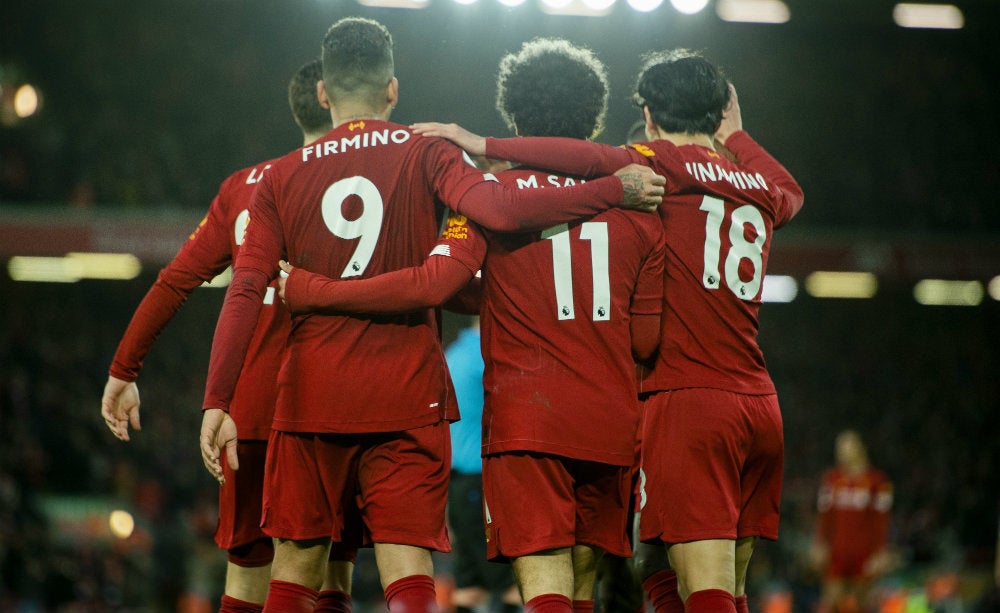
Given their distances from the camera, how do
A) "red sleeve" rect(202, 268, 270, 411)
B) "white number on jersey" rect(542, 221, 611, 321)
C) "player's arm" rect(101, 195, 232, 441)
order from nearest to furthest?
"red sleeve" rect(202, 268, 270, 411) → "white number on jersey" rect(542, 221, 611, 321) → "player's arm" rect(101, 195, 232, 441)

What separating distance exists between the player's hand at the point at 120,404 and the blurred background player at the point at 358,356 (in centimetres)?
74

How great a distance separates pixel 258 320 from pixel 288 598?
984 mm

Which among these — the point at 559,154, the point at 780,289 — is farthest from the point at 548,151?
the point at 780,289

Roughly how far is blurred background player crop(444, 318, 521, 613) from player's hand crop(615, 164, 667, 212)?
1.78 metres

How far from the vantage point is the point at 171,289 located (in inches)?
148

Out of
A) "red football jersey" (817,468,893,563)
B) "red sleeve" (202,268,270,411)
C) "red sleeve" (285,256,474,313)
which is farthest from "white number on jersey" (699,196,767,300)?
"red football jersey" (817,468,893,563)

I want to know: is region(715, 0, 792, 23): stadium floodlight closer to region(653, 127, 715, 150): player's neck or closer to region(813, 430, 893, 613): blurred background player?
region(813, 430, 893, 613): blurred background player

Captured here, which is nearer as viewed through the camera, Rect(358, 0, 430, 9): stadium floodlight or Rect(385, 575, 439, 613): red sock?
Rect(385, 575, 439, 613): red sock

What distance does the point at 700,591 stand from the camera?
123 inches

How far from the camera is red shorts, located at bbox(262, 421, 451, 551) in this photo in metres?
3.01

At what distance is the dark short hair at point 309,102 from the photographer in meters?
3.76

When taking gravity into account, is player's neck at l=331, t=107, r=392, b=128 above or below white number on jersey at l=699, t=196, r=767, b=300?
above

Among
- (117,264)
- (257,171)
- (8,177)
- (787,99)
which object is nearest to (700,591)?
(257,171)

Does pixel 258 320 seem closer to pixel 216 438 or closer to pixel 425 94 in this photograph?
pixel 216 438
